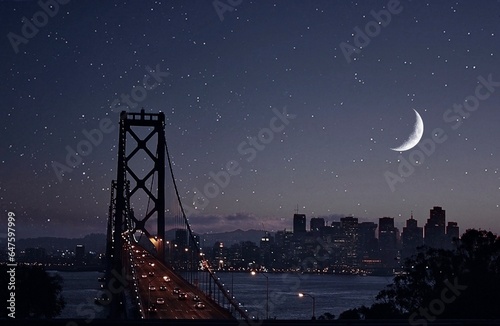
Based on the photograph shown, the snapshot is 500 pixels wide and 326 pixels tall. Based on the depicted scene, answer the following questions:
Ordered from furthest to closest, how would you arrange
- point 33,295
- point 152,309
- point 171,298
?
point 33,295, point 171,298, point 152,309

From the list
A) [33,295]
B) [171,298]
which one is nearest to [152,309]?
[171,298]

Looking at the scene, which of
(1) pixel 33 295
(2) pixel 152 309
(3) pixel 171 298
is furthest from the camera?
(1) pixel 33 295

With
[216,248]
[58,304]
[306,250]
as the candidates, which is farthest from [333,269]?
[58,304]

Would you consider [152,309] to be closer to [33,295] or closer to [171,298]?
[171,298]

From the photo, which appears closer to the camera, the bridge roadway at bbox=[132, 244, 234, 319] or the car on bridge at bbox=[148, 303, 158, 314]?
the bridge roadway at bbox=[132, 244, 234, 319]

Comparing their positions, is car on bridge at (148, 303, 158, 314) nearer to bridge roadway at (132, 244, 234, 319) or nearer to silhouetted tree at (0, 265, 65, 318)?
bridge roadway at (132, 244, 234, 319)

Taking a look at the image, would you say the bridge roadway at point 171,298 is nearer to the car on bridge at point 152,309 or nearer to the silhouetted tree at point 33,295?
the car on bridge at point 152,309

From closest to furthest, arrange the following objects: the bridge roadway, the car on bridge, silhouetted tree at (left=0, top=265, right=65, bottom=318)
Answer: the bridge roadway → the car on bridge → silhouetted tree at (left=0, top=265, right=65, bottom=318)

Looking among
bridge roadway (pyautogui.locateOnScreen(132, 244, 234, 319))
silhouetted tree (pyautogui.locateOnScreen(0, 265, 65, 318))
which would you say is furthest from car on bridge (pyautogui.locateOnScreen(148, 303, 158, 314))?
silhouetted tree (pyautogui.locateOnScreen(0, 265, 65, 318))

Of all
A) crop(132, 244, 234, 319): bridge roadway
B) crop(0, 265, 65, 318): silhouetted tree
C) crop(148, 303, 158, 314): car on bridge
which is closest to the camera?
crop(132, 244, 234, 319): bridge roadway

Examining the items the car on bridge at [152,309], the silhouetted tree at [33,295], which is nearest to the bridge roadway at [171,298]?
the car on bridge at [152,309]
